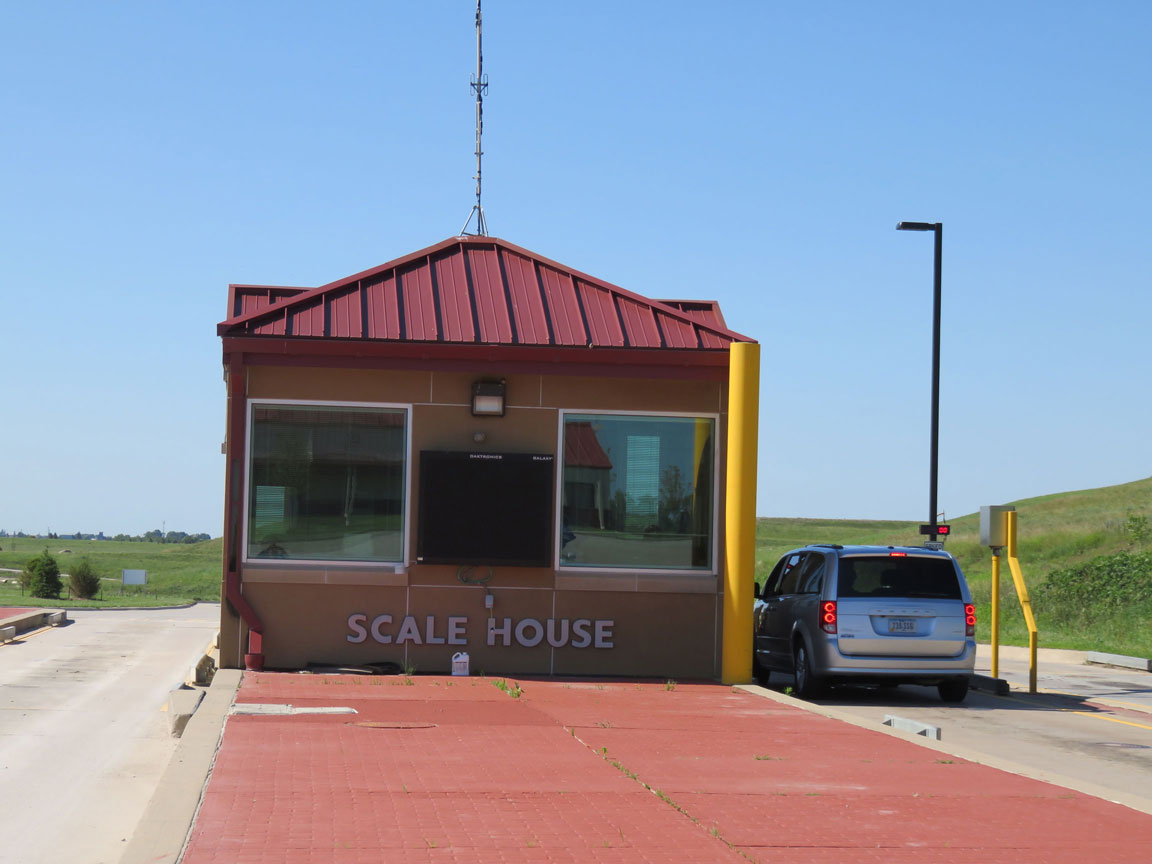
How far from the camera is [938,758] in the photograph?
10062mm

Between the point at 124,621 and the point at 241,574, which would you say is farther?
the point at 124,621

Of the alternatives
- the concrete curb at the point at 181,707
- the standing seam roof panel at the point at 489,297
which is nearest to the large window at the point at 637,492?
the standing seam roof panel at the point at 489,297

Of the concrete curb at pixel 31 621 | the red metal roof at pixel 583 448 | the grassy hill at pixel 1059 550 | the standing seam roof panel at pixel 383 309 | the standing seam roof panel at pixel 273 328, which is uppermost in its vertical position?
the standing seam roof panel at pixel 383 309

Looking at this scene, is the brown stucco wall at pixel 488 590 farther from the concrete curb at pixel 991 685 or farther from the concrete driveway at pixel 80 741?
the concrete curb at pixel 991 685

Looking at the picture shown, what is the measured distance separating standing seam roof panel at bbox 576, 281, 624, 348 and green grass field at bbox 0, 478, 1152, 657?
1443cm

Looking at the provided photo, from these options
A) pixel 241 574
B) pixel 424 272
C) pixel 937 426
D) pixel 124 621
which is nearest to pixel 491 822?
pixel 241 574

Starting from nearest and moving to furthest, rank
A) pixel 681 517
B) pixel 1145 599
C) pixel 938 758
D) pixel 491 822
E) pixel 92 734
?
pixel 491 822 < pixel 938 758 < pixel 92 734 < pixel 681 517 < pixel 1145 599

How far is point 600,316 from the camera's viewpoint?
1627 centimetres

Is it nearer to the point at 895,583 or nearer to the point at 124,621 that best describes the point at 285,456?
the point at 895,583

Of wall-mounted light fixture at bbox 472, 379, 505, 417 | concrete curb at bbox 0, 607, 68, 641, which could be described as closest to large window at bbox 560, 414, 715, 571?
wall-mounted light fixture at bbox 472, 379, 505, 417

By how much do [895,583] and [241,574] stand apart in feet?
25.4

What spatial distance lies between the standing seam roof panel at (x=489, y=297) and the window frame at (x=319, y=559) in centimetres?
136

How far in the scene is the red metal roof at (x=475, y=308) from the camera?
1541 centimetres

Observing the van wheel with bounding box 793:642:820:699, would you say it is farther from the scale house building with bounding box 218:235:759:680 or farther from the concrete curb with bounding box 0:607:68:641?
the concrete curb with bounding box 0:607:68:641
